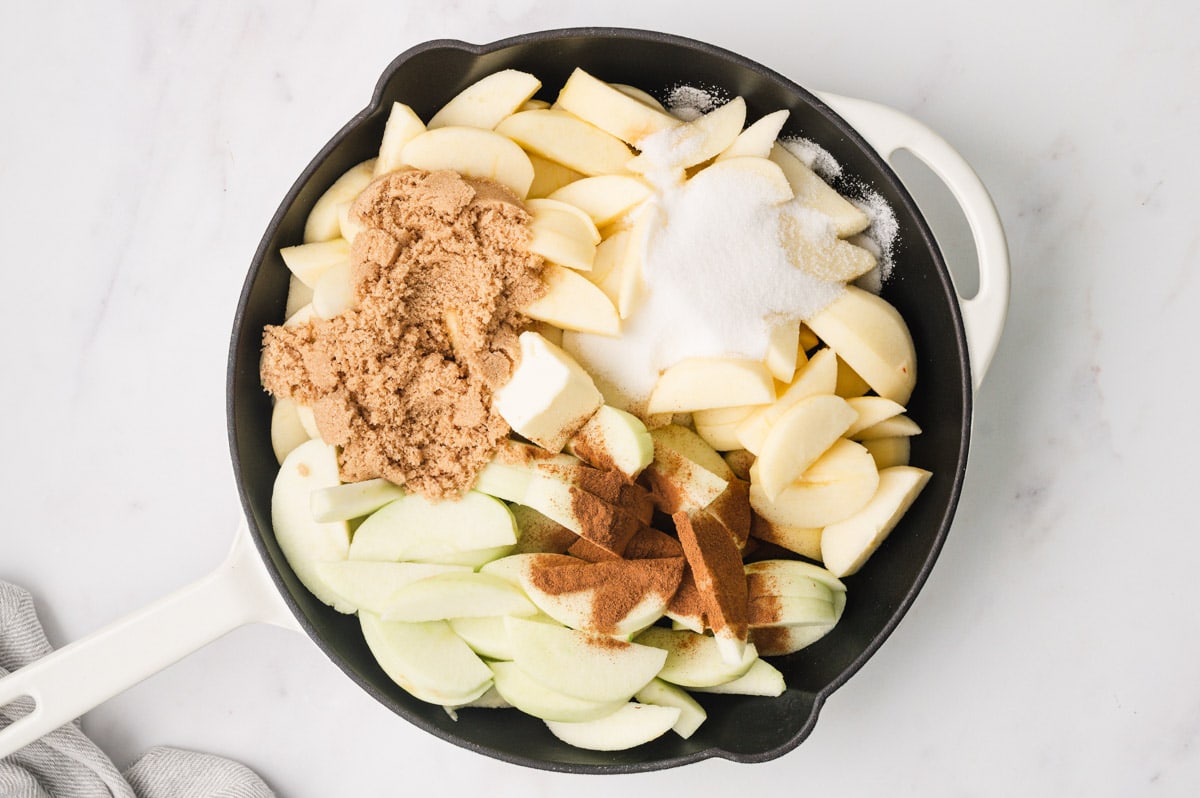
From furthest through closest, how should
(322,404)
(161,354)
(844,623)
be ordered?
(161,354)
(844,623)
(322,404)

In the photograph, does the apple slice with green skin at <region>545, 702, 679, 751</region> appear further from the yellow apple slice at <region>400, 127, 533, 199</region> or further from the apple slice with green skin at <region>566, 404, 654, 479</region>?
the yellow apple slice at <region>400, 127, 533, 199</region>

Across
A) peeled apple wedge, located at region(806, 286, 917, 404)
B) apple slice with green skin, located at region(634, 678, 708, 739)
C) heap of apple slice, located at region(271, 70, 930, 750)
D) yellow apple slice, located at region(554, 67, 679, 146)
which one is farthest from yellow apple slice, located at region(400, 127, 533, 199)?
apple slice with green skin, located at region(634, 678, 708, 739)

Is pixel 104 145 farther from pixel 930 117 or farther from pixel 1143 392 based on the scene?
pixel 1143 392

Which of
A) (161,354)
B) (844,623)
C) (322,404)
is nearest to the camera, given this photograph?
(322,404)

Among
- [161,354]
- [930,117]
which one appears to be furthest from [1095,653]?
[161,354]

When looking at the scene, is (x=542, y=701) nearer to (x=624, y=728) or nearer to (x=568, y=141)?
(x=624, y=728)

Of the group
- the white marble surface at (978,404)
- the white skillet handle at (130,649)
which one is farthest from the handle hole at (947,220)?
the white skillet handle at (130,649)
